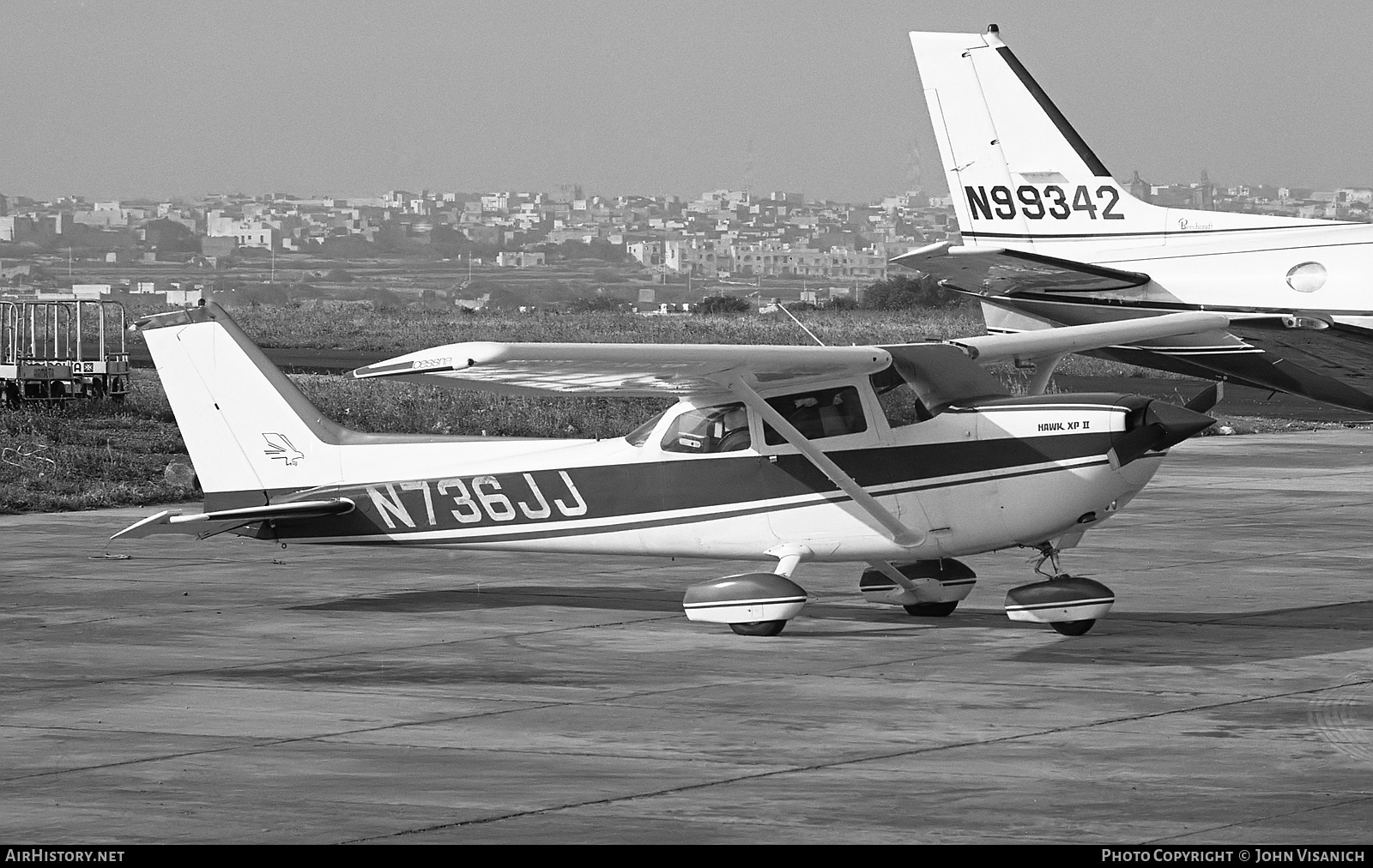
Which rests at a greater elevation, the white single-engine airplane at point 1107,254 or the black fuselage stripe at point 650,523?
the white single-engine airplane at point 1107,254

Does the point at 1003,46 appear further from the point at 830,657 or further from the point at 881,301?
the point at 881,301

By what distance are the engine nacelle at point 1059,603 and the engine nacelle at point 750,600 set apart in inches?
53.5

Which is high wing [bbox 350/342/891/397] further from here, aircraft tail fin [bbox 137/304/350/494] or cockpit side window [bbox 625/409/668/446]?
aircraft tail fin [bbox 137/304/350/494]

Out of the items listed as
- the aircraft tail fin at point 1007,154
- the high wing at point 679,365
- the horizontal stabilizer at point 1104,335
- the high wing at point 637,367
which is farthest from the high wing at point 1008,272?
the high wing at point 637,367

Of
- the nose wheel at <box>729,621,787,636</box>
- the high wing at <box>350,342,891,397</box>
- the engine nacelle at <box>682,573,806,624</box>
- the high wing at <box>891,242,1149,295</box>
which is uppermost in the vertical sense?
the high wing at <box>891,242,1149,295</box>

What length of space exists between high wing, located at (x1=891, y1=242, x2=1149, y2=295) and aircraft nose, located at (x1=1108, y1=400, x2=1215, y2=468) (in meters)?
7.22

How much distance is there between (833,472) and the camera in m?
11.5

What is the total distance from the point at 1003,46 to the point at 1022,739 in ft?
52.9

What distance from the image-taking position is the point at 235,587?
1380 cm

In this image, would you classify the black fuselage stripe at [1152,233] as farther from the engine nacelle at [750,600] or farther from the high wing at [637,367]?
the engine nacelle at [750,600]

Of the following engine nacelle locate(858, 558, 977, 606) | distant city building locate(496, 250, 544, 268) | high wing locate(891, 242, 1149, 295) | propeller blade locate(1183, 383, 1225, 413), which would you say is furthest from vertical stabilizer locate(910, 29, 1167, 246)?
distant city building locate(496, 250, 544, 268)

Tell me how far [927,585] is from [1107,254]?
10465 mm

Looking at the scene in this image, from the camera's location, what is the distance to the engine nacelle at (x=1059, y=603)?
11.2 meters

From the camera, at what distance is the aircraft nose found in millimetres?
11016
